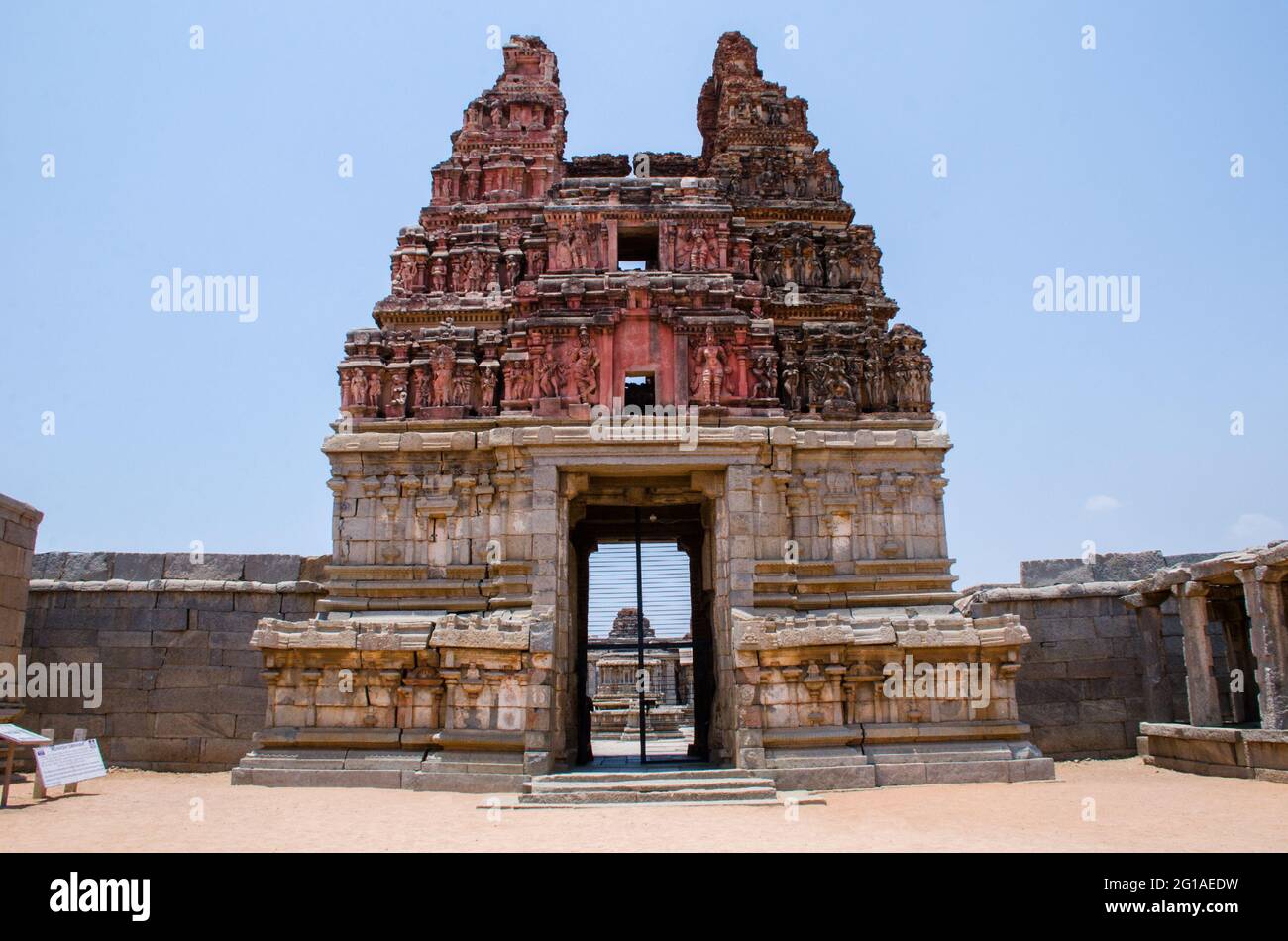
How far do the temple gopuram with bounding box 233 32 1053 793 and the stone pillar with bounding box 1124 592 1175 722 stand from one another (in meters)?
4.17

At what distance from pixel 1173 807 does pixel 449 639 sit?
9.76 metres

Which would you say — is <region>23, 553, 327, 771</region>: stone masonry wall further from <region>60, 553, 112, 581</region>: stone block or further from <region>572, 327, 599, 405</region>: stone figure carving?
<region>572, 327, 599, 405</region>: stone figure carving

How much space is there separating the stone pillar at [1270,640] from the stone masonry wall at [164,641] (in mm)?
15483

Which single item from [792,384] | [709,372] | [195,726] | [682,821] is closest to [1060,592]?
[792,384]

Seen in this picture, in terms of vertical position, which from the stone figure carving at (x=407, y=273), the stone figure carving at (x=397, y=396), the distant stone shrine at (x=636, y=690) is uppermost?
the stone figure carving at (x=407, y=273)

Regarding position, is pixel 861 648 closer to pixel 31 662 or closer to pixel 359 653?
pixel 359 653

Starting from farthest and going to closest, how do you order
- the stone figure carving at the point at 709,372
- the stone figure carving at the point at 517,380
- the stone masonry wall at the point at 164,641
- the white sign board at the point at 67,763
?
the stone masonry wall at the point at 164,641
the stone figure carving at the point at 517,380
the stone figure carving at the point at 709,372
the white sign board at the point at 67,763

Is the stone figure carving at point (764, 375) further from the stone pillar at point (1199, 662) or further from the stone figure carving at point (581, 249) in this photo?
the stone pillar at point (1199, 662)

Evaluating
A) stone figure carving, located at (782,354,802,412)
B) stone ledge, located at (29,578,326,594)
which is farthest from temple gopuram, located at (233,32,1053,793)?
stone ledge, located at (29,578,326,594)

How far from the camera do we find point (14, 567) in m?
15.6

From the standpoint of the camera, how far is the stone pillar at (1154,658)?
53.6ft

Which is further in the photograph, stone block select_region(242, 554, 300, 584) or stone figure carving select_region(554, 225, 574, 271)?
stone block select_region(242, 554, 300, 584)

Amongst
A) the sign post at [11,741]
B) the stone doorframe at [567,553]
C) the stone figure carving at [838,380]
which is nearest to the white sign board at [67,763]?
the sign post at [11,741]

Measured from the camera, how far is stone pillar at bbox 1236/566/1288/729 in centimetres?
1321
